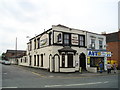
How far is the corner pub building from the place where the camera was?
72.7ft

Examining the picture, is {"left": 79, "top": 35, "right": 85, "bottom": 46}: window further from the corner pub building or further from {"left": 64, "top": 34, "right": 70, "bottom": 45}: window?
{"left": 64, "top": 34, "right": 70, "bottom": 45}: window

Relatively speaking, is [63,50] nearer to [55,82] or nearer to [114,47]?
[55,82]

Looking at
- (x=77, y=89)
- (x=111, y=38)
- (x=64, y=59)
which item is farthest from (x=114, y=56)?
(x=77, y=89)

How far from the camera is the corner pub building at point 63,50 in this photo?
873 inches

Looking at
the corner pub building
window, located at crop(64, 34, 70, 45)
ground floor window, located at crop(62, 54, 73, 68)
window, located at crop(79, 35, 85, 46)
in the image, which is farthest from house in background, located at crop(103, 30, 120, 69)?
window, located at crop(64, 34, 70, 45)

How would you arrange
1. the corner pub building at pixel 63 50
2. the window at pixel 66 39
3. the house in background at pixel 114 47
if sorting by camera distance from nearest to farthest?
the corner pub building at pixel 63 50 < the window at pixel 66 39 < the house in background at pixel 114 47

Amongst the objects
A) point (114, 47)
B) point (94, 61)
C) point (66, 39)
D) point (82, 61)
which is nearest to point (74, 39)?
point (66, 39)

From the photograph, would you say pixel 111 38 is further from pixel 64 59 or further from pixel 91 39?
pixel 64 59

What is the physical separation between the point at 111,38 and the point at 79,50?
60.0 feet

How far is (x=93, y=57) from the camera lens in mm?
26609

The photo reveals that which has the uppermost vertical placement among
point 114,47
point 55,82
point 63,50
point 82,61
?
point 114,47

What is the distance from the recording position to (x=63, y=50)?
72.1 feet

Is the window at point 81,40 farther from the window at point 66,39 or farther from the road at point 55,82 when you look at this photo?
the road at point 55,82

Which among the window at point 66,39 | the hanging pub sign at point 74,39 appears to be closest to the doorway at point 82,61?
the hanging pub sign at point 74,39
